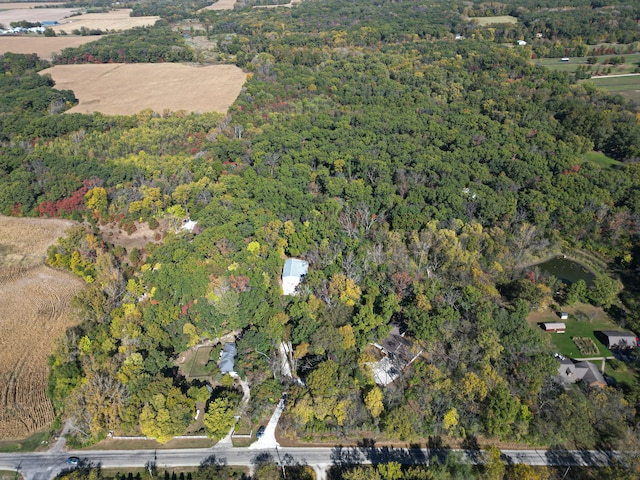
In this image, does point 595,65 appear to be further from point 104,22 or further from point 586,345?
point 104,22

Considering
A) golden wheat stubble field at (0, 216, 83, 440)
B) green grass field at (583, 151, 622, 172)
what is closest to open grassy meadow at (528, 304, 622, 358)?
green grass field at (583, 151, 622, 172)

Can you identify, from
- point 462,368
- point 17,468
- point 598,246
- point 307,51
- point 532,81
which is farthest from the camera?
point 307,51

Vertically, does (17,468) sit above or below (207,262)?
below

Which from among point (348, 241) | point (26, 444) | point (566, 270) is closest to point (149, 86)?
point (348, 241)

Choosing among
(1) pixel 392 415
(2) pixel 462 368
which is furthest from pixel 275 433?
(2) pixel 462 368

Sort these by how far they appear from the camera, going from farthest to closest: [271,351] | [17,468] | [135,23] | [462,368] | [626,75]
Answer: [135,23] < [626,75] < [271,351] < [462,368] < [17,468]

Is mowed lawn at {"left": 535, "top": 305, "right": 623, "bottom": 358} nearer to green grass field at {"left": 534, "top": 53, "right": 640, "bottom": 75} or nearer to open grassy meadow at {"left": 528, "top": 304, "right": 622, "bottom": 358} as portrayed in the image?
open grassy meadow at {"left": 528, "top": 304, "right": 622, "bottom": 358}

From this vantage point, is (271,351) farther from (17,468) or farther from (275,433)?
(17,468)
